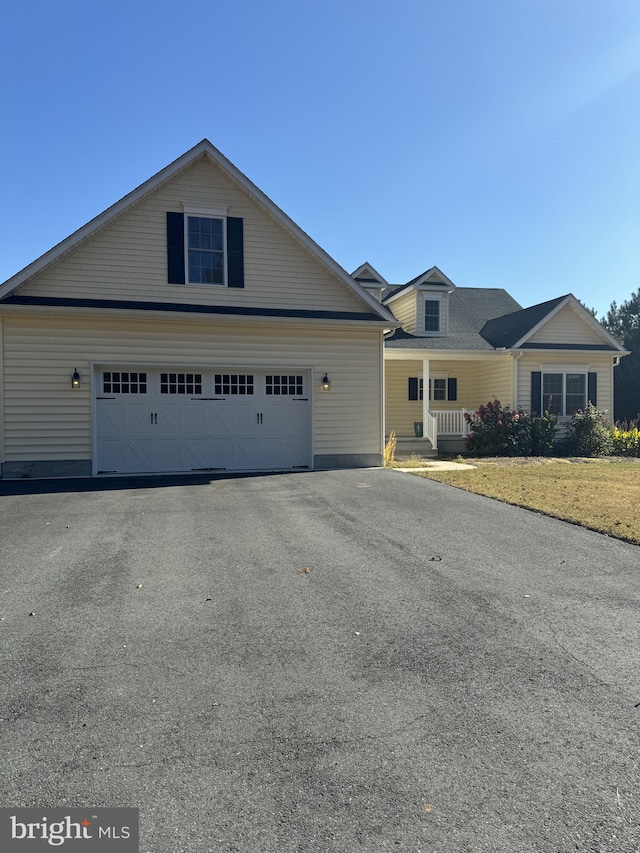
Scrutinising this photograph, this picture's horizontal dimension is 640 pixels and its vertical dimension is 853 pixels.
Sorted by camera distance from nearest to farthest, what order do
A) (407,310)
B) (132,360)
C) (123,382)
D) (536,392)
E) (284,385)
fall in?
(132,360), (123,382), (284,385), (536,392), (407,310)

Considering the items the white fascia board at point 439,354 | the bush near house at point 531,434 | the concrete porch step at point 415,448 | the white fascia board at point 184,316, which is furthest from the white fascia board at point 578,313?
the white fascia board at point 184,316

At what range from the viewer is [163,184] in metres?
12.9

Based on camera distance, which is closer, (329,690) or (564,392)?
(329,690)

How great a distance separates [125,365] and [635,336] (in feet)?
116

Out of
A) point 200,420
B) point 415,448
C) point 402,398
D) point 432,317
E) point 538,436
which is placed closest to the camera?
point 200,420

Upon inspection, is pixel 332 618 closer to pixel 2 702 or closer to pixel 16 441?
pixel 2 702

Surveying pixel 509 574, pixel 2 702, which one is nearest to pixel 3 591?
pixel 2 702

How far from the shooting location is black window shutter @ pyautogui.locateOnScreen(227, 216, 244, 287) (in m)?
13.3

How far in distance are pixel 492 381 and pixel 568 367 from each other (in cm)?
255

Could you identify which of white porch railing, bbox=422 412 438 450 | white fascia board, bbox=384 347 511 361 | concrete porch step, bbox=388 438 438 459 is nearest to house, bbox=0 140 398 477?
concrete porch step, bbox=388 438 438 459

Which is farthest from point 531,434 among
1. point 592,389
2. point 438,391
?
point 438,391

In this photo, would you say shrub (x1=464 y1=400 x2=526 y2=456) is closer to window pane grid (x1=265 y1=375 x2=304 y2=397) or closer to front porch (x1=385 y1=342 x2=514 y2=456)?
front porch (x1=385 y1=342 x2=514 y2=456)

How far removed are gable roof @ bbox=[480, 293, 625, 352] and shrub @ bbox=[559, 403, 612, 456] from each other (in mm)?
2496

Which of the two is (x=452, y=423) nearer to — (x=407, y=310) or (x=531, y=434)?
(x=531, y=434)
